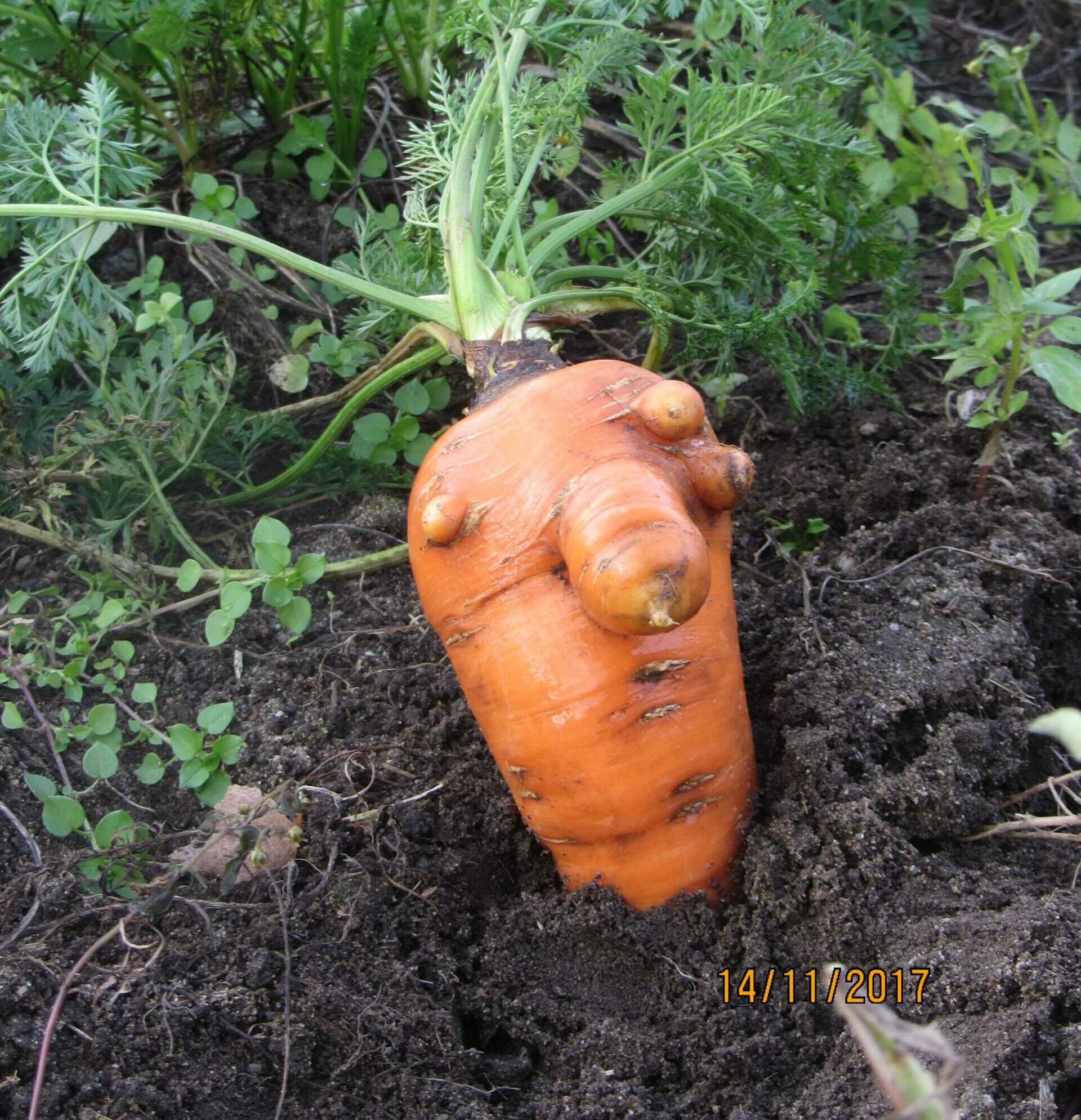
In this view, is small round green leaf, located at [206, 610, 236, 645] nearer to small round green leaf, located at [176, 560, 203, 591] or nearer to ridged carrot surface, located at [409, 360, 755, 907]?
small round green leaf, located at [176, 560, 203, 591]

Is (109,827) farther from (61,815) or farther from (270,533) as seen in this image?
(270,533)

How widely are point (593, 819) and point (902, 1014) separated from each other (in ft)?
1.58

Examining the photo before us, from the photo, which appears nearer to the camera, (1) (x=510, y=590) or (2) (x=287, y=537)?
(1) (x=510, y=590)

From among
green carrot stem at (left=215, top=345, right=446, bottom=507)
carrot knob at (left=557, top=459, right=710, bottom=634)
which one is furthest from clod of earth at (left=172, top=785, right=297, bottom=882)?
green carrot stem at (left=215, top=345, right=446, bottom=507)

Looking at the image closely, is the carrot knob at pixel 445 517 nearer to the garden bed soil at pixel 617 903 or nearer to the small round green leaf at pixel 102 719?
the garden bed soil at pixel 617 903

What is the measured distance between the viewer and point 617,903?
1.57m

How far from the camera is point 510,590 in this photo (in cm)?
153

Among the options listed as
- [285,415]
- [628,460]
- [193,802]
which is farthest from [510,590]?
[285,415]

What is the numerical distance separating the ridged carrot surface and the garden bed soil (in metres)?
0.09

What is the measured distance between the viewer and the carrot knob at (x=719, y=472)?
1.55 meters

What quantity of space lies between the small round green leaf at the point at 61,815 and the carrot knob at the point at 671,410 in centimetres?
99

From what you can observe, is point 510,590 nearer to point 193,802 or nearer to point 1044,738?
point 193,802

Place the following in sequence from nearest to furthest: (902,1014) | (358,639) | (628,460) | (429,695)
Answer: (902,1014)
(628,460)
(429,695)
(358,639)
